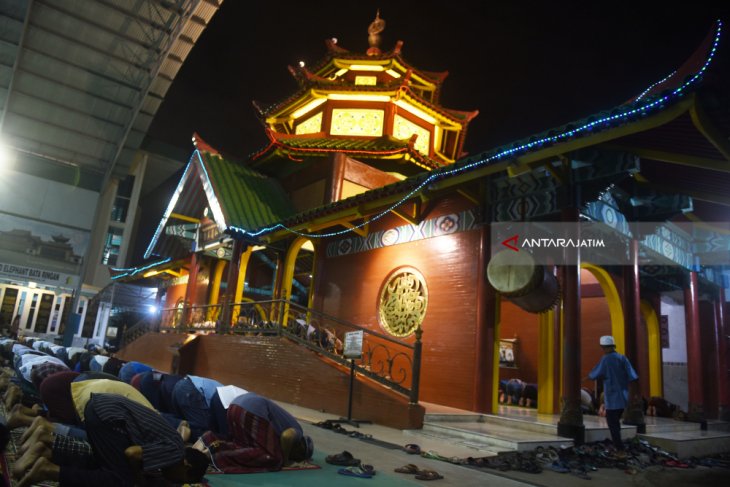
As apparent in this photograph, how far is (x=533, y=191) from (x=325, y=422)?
5422 millimetres

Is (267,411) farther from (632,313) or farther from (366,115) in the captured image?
(366,115)

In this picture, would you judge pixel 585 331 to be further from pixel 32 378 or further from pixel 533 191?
pixel 32 378

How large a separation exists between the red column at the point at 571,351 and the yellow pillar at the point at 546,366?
2202 millimetres

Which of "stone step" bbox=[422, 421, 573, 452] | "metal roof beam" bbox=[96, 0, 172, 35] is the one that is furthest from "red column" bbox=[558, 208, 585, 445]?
"metal roof beam" bbox=[96, 0, 172, 35]

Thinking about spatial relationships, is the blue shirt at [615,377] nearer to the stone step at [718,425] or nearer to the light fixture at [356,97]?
the stone step at [718,425]

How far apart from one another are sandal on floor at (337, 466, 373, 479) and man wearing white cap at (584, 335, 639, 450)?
13.5 ft

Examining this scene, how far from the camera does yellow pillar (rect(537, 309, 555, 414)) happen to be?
1045 cm

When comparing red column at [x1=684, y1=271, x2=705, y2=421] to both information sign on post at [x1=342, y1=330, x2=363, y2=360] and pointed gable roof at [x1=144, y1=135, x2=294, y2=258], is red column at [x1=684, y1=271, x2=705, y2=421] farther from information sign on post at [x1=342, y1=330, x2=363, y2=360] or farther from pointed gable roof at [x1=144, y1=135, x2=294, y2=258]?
pointed gable roof at [x1=144, y1=135, x2=294, y2=258]

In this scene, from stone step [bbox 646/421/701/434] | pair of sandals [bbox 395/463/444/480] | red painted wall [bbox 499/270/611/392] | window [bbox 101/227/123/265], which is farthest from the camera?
window [bbox 101/227/123/265]

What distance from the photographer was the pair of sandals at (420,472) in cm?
508

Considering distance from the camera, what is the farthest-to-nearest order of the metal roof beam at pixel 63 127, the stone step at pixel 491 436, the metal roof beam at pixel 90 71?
the metal roof beam at pixel 63 127 < the metal roof beam at pixel 90 71 < the stone step at pixel 491 436

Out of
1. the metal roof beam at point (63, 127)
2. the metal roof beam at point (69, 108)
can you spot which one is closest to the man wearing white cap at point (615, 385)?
the metal roof beam at point (69, 108)

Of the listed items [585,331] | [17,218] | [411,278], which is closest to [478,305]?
[411,278]

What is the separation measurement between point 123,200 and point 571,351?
37.9 meters
